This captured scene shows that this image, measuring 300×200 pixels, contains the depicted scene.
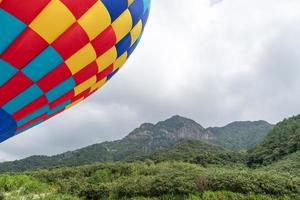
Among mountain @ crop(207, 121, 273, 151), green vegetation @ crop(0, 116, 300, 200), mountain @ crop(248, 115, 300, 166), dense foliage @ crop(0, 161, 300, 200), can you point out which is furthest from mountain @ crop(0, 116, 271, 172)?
dense foliage @ crop(0, 161, 300, 200)

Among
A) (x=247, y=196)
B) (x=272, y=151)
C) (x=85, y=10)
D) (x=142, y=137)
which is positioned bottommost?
(x=247, y=196)

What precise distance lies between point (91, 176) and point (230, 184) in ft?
38.2

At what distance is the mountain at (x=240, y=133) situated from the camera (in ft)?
358

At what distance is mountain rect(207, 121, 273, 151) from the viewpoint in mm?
108988

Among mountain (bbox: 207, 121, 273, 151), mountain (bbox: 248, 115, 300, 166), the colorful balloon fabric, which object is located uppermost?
mountain (bbox: 207, 121, 273, 151)

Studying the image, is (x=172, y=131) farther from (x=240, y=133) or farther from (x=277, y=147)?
(x=277, y=147)

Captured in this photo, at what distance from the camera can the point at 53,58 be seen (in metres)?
4.26

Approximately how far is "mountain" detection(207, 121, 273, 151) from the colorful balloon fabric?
9912 centimetres

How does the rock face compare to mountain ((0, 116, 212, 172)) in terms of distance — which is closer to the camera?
mountain ((0, 116, 212, 172))

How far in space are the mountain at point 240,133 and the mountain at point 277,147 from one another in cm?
4507

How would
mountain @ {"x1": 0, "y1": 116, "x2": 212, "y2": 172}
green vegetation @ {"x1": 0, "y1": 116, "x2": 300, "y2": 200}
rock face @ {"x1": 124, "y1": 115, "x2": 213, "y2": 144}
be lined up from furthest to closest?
rock face @ {"x1": 124, "y1": 115, "x2": 213, "y2": 144} → mountain @ {"x1": 0, "y1": 116, "x2": 212, "y2": 172} → green vegetation @ {"x1": 0, "y1": 116, "x2": 300, "y2": 200}

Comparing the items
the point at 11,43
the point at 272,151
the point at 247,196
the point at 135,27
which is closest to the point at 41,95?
the point at 11,43

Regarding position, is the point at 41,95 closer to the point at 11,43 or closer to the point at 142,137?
the point at 11,43

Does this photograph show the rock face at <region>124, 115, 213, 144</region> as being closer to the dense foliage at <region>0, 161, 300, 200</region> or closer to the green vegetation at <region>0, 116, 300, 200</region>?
the green vegetation at <region>0, 116, 300, 200</region>
